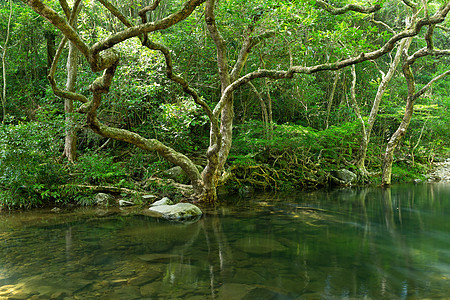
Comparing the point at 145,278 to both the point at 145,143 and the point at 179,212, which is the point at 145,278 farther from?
the point at 145,143

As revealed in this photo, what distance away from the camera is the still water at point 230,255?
11.5 feet

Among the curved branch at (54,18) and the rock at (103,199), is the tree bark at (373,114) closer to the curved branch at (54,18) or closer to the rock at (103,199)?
the rock at (103,199)

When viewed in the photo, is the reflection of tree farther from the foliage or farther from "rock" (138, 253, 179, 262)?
the foliage

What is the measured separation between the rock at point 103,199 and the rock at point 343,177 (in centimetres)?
Result: 946

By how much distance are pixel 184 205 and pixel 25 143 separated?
4.27 m

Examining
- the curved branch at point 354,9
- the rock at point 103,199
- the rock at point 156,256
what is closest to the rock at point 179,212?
the rock at point 103,199

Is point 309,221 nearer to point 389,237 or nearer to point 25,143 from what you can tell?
point 389,237

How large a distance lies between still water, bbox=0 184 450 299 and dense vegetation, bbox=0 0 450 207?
1.85 meters

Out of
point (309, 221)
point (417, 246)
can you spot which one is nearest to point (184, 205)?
point (309, 221)

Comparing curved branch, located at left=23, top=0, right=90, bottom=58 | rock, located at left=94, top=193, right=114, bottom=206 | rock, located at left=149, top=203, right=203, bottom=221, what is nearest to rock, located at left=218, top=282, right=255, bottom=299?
rock, located at left=149, top=203, right=203, bottom=221

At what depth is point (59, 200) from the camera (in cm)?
867

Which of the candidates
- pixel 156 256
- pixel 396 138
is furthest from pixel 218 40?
pixel 396 138

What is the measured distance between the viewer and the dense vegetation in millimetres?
7992

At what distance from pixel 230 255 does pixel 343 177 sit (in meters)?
10.9
